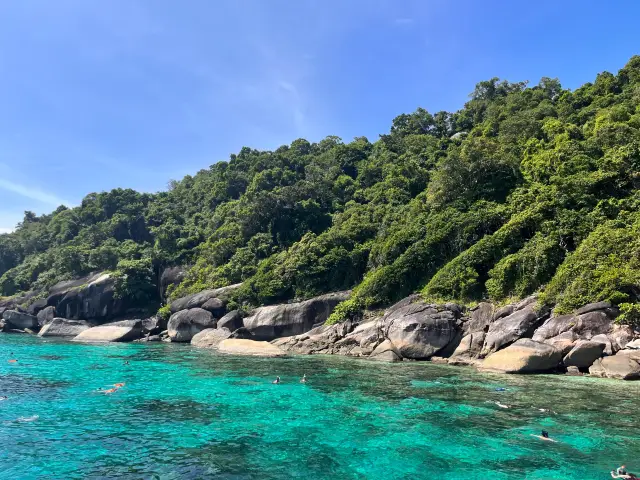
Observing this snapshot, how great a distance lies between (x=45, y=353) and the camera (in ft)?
99.6

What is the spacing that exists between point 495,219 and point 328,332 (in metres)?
16.4

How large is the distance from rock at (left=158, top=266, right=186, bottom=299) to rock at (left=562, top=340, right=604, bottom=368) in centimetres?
4556

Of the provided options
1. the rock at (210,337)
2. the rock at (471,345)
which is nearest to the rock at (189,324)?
the rock at (210,337)

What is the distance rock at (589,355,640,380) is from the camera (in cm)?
1827

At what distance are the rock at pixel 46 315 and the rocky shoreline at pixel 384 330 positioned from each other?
0.41ft

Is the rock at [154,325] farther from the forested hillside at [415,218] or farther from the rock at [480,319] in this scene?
the rock at [480,319]

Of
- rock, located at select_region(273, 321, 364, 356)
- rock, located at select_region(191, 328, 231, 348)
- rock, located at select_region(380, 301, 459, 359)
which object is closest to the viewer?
rock, located at select_region(380, 301, 459, 359)

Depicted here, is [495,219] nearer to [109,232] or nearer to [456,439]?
[456,439]

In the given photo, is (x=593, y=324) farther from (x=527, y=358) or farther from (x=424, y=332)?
(x=424, y=332)

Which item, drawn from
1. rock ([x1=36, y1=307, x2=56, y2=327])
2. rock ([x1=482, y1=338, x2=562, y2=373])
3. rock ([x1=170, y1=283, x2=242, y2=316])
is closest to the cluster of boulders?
rock ([x1=482, y1=338, x2=562, y2=373])

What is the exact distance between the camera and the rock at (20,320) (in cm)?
5266

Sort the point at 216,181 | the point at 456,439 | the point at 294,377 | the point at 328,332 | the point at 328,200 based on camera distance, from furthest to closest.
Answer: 1. the point at 216,181
2. the point at 328,200
3. the point at 328,332
4. the point at 294,377
5. the point at 456,439

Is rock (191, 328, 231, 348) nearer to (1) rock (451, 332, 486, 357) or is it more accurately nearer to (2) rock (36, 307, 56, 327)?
(1) rock (451, 332, 486, 357)

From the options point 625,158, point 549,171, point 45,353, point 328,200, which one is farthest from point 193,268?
point 625,158
